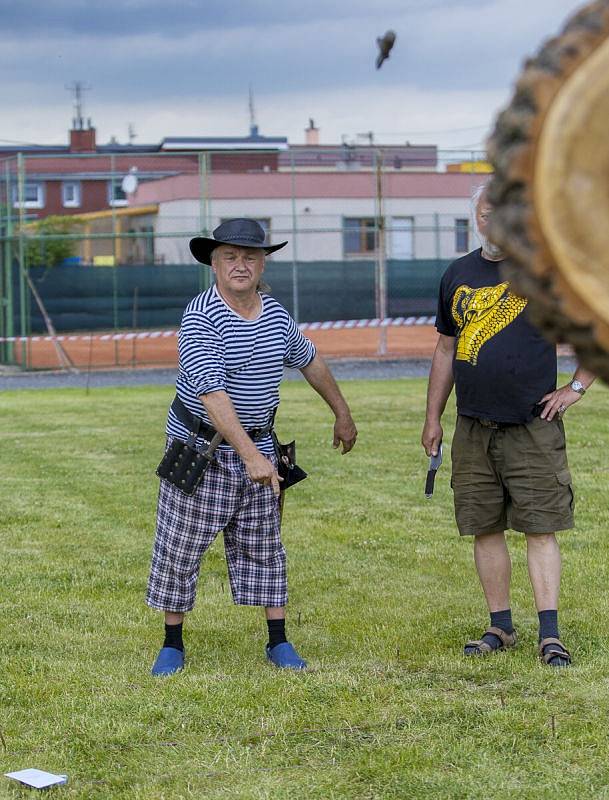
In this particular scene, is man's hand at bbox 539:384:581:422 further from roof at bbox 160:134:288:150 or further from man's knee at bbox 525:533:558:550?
roof at bbox 160:134:288:150

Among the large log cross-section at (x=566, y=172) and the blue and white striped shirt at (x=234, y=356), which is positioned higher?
the large log cross-section at (x=566, y=172)

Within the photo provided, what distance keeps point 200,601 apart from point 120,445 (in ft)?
20.1

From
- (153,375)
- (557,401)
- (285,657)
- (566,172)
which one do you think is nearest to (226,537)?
(285,657)

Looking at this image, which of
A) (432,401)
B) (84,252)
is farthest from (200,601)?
(84,252)

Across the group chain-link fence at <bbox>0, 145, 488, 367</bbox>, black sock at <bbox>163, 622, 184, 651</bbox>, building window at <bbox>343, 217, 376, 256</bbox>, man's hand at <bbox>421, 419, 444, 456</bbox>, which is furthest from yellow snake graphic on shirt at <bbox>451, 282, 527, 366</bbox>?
building window at <bbox>343, 217, 376, 256</bbox>

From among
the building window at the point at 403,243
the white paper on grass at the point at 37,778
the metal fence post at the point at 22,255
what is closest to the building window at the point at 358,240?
the building window at the point at 403,243

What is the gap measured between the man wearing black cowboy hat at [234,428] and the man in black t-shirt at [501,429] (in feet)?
1.86

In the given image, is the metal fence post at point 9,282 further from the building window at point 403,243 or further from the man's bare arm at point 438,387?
the man's bare arm at point 438,387

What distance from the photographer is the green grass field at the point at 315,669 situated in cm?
430

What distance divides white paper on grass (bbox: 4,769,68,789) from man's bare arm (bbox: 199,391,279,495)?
1.46 m

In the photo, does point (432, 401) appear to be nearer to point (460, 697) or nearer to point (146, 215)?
point (460, 697)

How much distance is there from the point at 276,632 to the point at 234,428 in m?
1.03

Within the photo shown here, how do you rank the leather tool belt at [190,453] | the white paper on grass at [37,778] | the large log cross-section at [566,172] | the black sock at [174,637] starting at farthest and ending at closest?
1. the black sock at [174,637]
2. the leather tool belt at [190,453]
3. the white paper on grass at [37,778]
4. the large log cross-section at [566,172]

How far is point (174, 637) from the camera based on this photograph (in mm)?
5590
